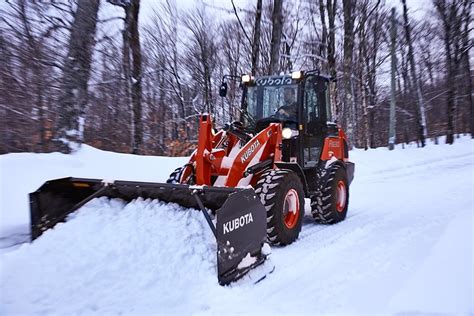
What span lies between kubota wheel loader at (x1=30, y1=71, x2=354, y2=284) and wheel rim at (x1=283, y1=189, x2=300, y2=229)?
0.01 m

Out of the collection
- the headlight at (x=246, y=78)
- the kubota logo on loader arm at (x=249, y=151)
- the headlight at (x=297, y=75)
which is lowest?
the kubota logo on loader arm at (x=249, y=151)

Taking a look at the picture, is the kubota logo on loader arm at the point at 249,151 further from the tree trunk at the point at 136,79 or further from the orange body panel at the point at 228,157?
the tree trunk at the point at 136,79

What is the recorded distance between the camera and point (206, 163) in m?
5.71

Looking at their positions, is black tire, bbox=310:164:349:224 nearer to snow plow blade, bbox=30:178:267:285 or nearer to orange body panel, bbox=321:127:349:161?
orange body panel, bbox=321:127:349:161

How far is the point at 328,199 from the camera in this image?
6.66m

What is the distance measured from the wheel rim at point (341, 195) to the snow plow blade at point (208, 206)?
2.83 meters

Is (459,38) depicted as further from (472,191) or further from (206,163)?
(206,163)

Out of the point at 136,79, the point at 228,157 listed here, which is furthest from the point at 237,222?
the point at 136,79

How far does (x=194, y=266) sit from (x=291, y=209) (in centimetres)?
206

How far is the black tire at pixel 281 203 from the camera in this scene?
202 inches

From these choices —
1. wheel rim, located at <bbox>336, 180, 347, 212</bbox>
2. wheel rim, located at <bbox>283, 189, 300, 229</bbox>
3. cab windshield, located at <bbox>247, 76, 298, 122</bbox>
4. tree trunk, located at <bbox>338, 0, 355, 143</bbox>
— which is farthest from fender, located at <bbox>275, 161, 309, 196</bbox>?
tree trunk, located at <bbox>338, 0, 355, 143</bbox>

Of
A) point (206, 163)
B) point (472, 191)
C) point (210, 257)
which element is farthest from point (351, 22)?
point (210, 257)

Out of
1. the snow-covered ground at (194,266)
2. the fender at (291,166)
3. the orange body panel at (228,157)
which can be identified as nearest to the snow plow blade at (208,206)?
the snow-covered ground at (194,266)

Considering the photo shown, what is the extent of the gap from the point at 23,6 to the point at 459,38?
24.2 m
